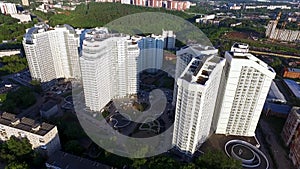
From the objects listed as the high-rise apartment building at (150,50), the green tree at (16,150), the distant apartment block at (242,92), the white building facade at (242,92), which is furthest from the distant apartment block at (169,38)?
the green tree at (16,150)

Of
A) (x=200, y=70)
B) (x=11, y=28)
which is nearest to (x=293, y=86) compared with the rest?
(x=200, y=70)

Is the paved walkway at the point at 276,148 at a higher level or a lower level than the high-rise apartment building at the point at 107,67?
lower

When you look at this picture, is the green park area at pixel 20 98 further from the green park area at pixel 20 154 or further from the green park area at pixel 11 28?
the green park area at pixel 11 28

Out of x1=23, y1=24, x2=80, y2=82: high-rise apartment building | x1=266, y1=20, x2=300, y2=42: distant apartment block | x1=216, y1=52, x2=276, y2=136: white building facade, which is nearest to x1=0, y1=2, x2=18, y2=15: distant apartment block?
x1=23, y1=24, x2=80, y2=82: high-rise apartment building

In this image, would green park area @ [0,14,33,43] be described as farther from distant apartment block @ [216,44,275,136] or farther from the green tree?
distant apartment block @ [216,44,275,136]

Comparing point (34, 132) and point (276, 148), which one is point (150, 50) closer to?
point (34, 132)
